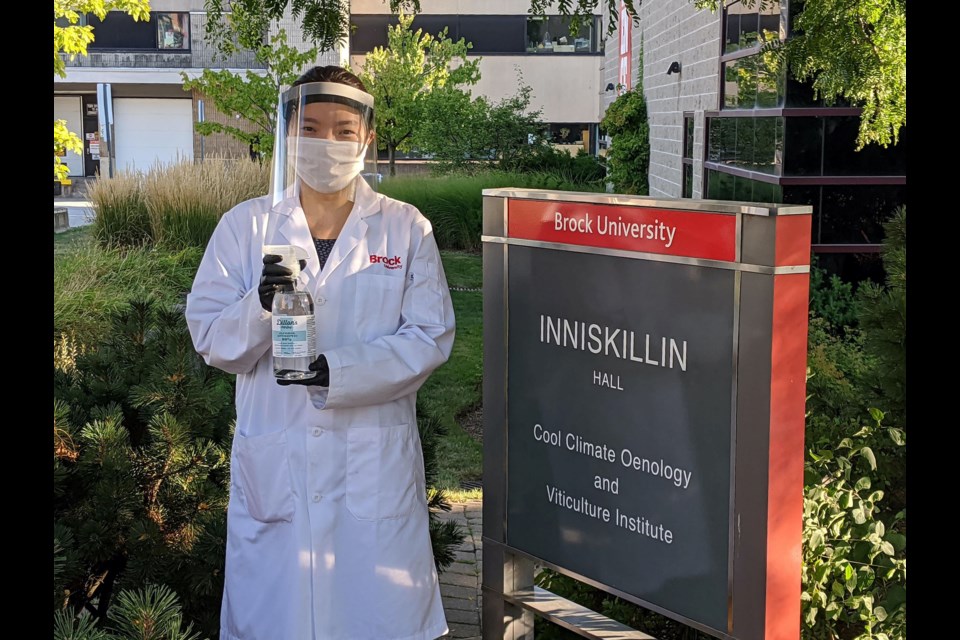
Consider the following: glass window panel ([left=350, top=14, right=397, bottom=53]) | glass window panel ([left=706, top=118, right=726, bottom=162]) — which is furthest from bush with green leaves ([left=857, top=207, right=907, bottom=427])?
glass window panel ([left=350, top=14, right=397, bottom=53])

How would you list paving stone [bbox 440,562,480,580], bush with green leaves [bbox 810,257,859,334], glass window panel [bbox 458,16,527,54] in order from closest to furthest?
paving stone [bbox 440,562,480,580], bush with green leaves [bbox 810,257,859,334], glass window panel [bbox 458,16,527,54]

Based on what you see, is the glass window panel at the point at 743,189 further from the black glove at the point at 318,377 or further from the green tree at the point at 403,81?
the green tree at the point at 403,81

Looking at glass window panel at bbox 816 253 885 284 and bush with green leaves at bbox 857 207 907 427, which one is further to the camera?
glass window panel at bbox 816 253 885 284

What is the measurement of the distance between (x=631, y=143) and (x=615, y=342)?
19168 millimetres

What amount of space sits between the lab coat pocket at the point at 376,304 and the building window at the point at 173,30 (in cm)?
4732

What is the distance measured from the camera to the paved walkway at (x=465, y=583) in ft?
16.3

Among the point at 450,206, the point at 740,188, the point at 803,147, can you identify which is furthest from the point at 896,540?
the point at 450,206

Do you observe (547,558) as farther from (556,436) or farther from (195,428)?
(195,428)

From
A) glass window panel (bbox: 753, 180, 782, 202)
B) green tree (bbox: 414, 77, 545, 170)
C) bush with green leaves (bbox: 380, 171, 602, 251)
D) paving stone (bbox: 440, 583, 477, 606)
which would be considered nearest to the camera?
paving stone (bbox: 440, 583, 477, 606)

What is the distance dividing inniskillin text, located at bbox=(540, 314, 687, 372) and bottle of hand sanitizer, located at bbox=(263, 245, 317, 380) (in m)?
0.77

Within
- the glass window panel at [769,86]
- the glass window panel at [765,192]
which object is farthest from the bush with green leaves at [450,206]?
the glass window panel at [769,86]

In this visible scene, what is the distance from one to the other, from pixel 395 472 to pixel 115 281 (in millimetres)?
9351

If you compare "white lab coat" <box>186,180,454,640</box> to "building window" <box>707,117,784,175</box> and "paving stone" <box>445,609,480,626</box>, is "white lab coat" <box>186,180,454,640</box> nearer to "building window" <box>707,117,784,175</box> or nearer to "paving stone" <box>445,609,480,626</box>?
"paving stone" <box>445,609,480,626</box>

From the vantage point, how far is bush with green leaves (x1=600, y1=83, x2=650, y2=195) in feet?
70.6
